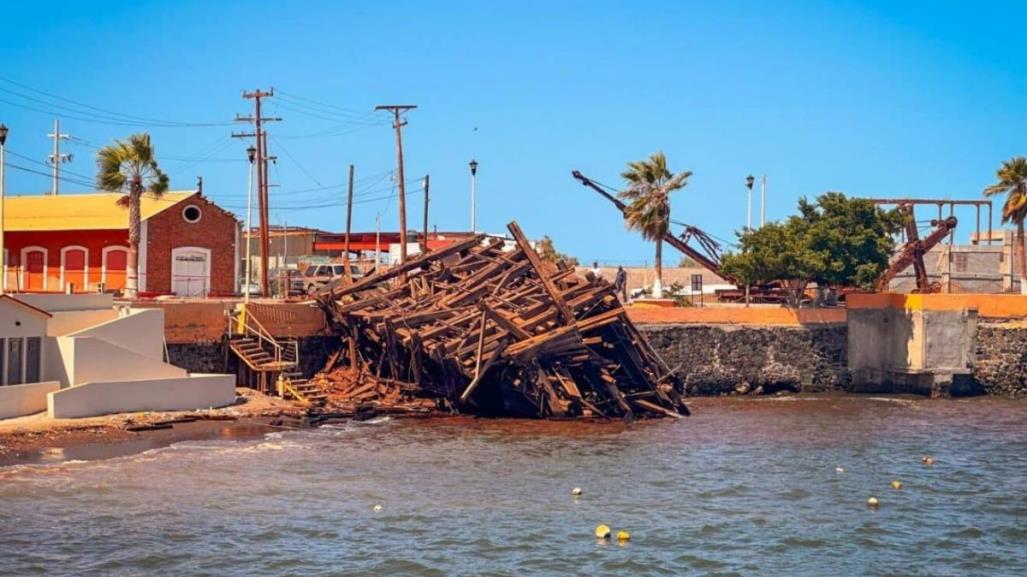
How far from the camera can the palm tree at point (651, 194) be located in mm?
53125

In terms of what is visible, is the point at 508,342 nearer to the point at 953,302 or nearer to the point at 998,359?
the point at 953,302

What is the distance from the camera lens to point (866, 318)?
47.2 meters

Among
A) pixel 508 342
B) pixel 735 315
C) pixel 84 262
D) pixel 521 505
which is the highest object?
pixel 84 262

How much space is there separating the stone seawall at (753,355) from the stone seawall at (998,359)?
16.7 feet

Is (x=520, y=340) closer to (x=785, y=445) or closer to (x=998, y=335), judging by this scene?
(x=785, y=445)

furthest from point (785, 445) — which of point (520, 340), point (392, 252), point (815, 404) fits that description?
→ point (392, 252)

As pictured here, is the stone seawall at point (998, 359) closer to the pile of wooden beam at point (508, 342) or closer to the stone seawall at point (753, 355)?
the stone seawall at point (753, 355)

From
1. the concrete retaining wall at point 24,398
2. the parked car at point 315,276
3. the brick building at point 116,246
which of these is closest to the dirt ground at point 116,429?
the concrete retaining wall at point 24,398

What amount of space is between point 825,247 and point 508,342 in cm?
1857

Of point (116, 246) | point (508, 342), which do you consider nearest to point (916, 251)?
point (508, 342)

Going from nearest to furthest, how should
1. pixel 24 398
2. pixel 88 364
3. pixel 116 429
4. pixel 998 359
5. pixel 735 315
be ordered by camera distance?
pixel 116 429, pixel 24 398, pixel 88 364, pixel 998 359, pixel 735 315

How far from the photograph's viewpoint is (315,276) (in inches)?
2226

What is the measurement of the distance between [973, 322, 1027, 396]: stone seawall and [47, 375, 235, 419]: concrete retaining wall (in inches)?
1141

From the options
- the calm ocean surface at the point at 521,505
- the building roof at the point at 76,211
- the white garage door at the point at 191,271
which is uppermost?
the building roof at the point at 76,211
